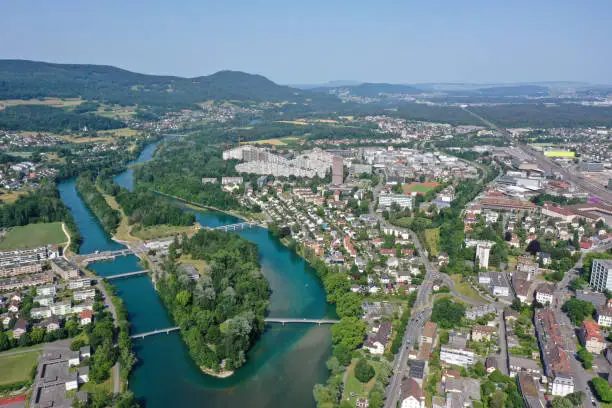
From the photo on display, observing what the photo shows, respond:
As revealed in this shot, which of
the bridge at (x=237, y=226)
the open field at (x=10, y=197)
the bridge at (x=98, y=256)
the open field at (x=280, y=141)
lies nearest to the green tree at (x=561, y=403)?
the bridge at (x=98, y=256)

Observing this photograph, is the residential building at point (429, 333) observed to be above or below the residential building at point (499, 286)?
above

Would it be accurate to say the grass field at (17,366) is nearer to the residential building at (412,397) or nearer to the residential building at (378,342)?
the residential building at (378,342)

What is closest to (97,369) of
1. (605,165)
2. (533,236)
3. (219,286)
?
(219,286)

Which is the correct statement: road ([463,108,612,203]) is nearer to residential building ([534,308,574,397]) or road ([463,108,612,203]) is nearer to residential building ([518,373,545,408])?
residential building ([534,308,574,397])

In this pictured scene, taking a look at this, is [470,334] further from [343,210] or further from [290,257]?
[343,210]

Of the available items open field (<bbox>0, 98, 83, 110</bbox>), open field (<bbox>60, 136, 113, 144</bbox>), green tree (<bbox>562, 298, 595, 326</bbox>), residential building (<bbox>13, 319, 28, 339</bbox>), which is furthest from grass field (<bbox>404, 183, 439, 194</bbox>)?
open field (<bbox>0, 98, 83, 110</bbox>)

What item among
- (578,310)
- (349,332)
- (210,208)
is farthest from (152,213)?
(578,310)
